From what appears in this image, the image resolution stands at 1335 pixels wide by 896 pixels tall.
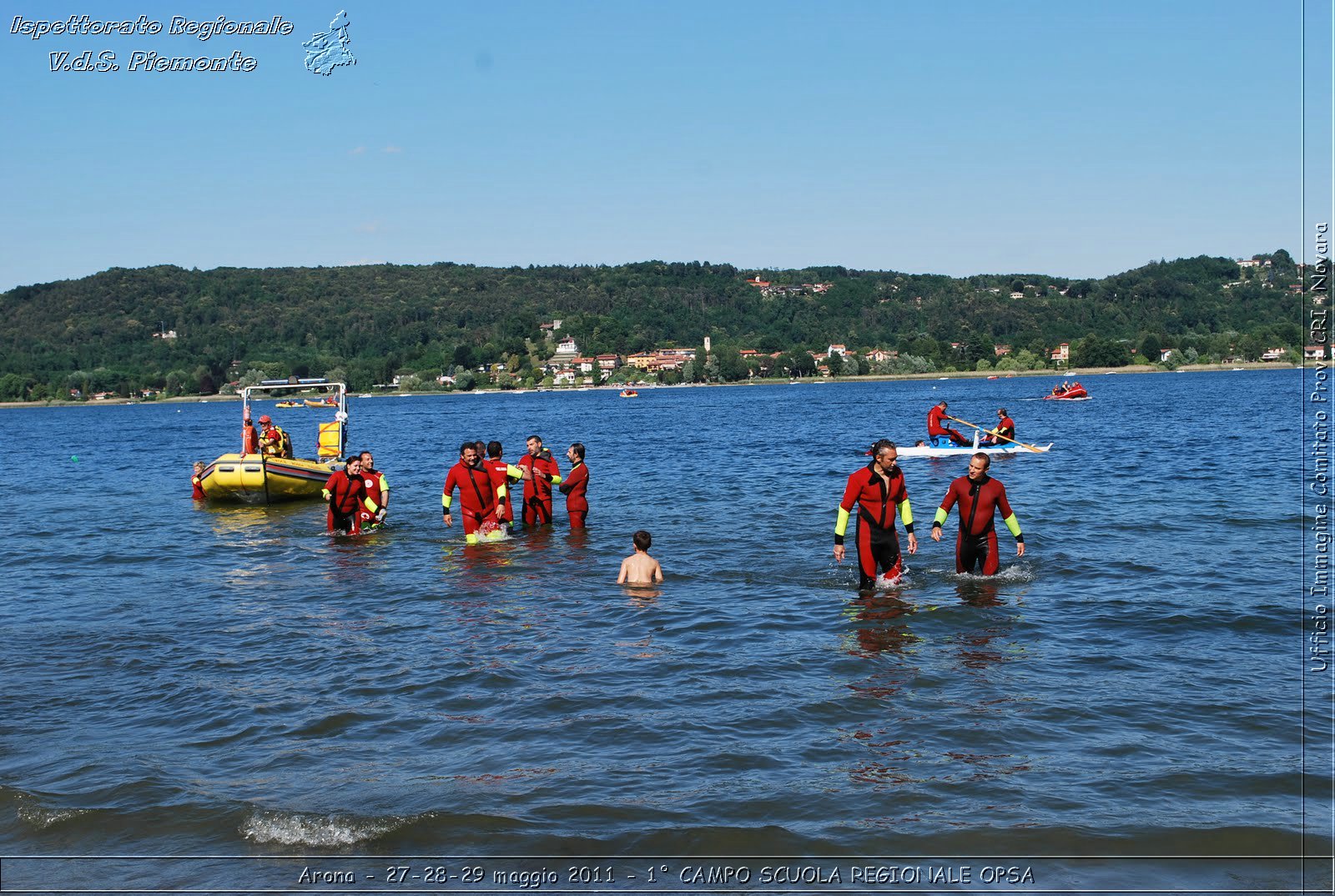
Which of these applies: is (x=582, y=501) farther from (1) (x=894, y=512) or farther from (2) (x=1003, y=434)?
(2) (x=1003, y=434)

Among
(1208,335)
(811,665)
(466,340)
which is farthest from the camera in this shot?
(466,340)

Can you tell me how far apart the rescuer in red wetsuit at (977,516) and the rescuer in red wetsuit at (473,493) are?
6.83 m

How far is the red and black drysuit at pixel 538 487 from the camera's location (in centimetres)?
1758

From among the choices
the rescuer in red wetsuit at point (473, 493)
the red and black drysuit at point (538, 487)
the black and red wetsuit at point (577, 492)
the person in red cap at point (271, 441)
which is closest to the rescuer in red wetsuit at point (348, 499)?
the rescuer in red wetsuit at point (473, 493)

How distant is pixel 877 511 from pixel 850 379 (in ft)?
542

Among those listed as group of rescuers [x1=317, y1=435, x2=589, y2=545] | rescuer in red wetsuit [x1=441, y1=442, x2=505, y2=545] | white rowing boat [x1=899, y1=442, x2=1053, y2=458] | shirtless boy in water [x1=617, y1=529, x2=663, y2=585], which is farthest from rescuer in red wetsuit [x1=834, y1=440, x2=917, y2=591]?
white rowing boat [x1=899, y1=442, x2=1053, y2=458]

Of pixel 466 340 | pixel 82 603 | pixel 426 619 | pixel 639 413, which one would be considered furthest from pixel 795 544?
pixel 466 340

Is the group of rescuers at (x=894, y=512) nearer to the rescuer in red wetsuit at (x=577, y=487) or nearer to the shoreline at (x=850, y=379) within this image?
the rescuer in red wetsuit at (x=577, y=487)

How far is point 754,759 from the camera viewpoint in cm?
Result: 771

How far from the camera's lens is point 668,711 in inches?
347

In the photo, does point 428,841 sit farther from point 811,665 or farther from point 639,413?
point 639,413

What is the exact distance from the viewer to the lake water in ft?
21.3

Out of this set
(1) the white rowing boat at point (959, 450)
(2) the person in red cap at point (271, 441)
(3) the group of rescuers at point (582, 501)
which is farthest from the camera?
(1) the white rowing boat at point (959, 450)

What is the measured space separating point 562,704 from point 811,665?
228cm
